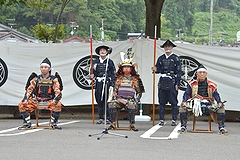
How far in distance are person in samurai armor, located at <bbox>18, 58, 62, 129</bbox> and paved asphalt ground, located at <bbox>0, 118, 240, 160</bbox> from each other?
38 cm

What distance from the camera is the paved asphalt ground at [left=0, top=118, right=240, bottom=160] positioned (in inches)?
297

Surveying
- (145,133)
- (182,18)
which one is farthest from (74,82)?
(182,18)

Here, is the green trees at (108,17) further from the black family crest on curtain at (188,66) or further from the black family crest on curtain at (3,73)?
the black family crest on curtain at (188,66)

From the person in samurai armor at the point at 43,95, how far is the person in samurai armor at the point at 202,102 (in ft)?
8.66

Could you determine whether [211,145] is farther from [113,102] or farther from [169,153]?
[113,102]

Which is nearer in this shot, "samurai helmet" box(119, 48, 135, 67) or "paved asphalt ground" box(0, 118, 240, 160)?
"paved asphalt ground" box(0, 118, 240, 160)

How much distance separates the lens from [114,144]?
28.2ft

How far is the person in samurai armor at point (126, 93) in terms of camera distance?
10602 mm

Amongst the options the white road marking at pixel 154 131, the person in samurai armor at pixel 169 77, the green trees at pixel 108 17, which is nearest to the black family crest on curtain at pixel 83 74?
the person in samurai armor at pixel 169 77

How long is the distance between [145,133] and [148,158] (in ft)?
9.40

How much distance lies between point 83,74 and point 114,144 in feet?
16.6

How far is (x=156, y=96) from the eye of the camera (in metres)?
13.2

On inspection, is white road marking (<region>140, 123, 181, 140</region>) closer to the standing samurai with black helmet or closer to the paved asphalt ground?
the paved asphalt ground

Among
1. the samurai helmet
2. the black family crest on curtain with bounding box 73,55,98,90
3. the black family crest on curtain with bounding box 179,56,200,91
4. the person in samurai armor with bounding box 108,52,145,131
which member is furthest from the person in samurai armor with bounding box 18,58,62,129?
the black family crest on curtain with bounding box 179,56,200,91
